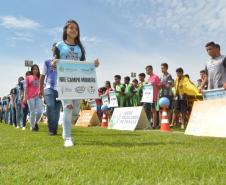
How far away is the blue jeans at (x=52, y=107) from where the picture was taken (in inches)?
355

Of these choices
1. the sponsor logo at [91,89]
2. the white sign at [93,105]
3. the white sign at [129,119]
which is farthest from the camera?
the white sign at [93,105]

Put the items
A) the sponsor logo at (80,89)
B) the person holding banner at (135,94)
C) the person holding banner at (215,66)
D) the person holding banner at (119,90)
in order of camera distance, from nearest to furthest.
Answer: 1. the sponsor logo at (80,89)
2. the person holding banner at (215,66)
3. the person holding banner at (135,94)
4. the person holding banner at (119,90)

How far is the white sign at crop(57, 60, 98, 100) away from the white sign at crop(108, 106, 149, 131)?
6.23 metres

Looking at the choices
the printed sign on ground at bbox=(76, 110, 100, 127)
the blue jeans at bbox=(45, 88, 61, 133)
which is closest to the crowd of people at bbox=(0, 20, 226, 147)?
the blue jeans at bbox=(45, 88, 61, 133)

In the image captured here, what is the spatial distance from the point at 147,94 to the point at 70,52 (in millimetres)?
7674

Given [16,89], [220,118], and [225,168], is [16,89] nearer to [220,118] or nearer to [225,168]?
[220,118]

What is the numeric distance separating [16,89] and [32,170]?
13.5m

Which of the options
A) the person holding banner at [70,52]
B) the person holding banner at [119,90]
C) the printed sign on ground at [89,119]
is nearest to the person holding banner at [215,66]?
the person holding banner at [70,52]

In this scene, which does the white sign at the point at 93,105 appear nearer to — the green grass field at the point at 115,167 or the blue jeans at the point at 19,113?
the blue jeans at the point at 19,113

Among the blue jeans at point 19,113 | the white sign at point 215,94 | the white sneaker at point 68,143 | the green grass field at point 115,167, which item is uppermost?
the white sign at point 215,94

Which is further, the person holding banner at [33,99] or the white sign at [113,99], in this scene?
the white sign at [113,99]

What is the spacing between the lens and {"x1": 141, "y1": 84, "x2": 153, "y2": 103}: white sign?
14.8m

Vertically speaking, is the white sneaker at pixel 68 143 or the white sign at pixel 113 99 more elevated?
the white sign at pixel 113 99

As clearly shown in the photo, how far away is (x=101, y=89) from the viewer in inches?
776
